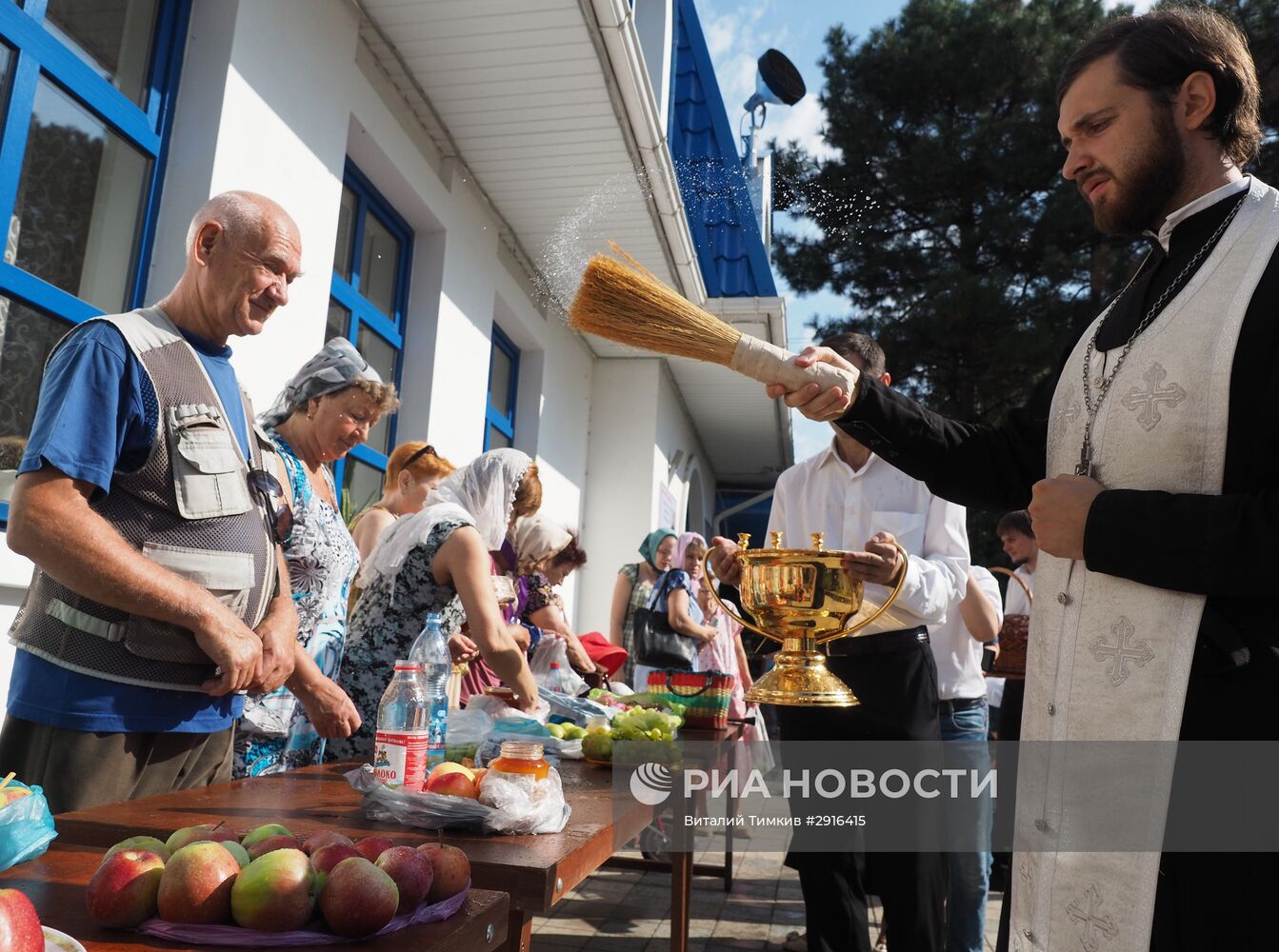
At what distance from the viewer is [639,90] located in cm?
536

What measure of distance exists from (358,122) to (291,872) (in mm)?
4916

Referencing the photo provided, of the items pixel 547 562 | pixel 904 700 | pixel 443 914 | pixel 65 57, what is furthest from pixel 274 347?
pixel 443 914

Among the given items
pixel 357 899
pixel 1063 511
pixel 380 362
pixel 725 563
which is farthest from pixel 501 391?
pixel 357 899

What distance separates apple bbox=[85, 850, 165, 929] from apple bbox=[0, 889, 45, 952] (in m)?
0.22

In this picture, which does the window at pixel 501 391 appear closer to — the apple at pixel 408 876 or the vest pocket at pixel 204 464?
the vest pocket at pixel 204 464

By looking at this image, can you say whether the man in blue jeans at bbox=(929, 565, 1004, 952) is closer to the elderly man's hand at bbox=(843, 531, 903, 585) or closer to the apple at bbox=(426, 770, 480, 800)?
the elderly man's hand at bbox=(843, 531, 903, 585)

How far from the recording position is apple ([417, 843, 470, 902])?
3.66ft

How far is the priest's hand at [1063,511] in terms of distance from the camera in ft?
4.29

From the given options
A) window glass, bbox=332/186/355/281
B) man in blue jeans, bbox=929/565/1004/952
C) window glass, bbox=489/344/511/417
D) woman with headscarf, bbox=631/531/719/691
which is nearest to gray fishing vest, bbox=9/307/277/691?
man in blue jeans, bbox=929/565/1004/952

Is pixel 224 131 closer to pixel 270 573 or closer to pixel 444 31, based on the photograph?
pixel 444 31

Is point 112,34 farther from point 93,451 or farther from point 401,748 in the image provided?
point 401,748

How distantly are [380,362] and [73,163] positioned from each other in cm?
270

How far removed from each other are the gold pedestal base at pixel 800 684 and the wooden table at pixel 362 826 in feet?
1.34

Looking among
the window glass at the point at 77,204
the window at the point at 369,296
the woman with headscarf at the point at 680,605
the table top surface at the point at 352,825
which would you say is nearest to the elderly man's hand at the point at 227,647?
the table top surface at the point at 352,825
